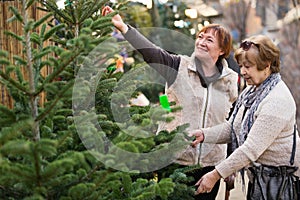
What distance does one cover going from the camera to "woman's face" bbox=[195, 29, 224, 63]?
4.46 metres

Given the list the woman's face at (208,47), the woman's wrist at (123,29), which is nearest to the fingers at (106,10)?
the woman's wrist at (123,29)

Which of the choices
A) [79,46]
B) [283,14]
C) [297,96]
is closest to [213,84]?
[79,46]

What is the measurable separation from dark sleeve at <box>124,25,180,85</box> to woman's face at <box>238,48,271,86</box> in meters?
0.54

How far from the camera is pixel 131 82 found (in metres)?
3.57

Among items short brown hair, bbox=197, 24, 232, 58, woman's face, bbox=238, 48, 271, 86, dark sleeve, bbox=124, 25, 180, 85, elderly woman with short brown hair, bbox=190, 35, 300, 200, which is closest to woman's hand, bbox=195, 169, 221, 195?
elderly woman with short brown hair, bbox=190, 35, 300, 200

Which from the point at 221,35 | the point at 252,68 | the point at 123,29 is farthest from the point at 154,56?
the point at 252,68

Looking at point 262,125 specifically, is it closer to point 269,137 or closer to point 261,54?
point 269,137

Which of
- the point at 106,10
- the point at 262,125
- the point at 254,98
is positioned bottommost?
the point at 262,125

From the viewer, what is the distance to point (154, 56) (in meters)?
4.32

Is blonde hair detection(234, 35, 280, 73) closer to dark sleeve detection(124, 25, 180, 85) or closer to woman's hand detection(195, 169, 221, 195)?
dark sleeve detection(124, 25, 180, 85)

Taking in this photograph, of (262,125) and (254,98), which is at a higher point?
(254,98)

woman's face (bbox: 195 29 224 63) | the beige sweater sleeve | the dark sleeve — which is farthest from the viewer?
woman's face (bbox: 195 29 224 63)

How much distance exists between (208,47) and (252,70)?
0.53 metres

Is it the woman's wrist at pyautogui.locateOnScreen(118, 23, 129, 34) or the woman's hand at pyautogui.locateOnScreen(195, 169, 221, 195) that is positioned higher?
the woman's wrist at pyautogui.locateOnScreen(118, 23, 129, 34)
